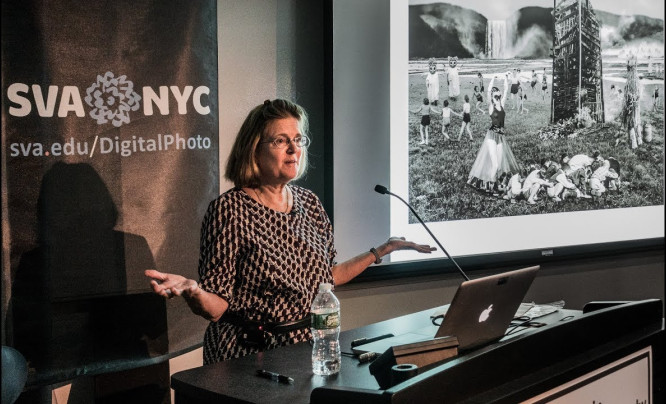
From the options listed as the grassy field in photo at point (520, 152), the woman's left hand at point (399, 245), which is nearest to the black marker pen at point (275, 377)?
the woman's left hand at point (399, 245)

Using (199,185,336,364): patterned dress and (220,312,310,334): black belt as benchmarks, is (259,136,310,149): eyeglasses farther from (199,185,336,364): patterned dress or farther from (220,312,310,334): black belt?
(220,312,310,334): black belt

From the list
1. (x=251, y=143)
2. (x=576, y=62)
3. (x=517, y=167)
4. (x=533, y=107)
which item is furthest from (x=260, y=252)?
(x=576, y=62)

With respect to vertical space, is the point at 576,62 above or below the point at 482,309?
above

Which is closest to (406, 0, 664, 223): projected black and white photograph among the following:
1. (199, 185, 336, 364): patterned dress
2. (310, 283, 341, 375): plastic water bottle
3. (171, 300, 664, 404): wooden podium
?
(199, 185, 336, 364): patterned dress

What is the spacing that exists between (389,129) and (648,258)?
206cm

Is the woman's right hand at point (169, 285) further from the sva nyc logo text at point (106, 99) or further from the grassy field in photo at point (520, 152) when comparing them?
the grassy field in photo at point (520, 152)

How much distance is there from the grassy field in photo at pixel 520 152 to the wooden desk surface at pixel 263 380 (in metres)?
1.67

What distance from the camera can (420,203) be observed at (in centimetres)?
360

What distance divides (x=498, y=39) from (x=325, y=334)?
235 centimetres

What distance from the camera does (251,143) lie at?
2.39m

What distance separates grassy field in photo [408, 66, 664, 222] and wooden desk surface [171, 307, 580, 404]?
1670 millimetres

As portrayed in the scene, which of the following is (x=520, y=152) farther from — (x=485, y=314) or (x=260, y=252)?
(x=485, y=314)

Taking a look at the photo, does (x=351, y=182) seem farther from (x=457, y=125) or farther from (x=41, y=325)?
(x=41, y=325)

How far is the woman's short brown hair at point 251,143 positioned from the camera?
7.86 ft
